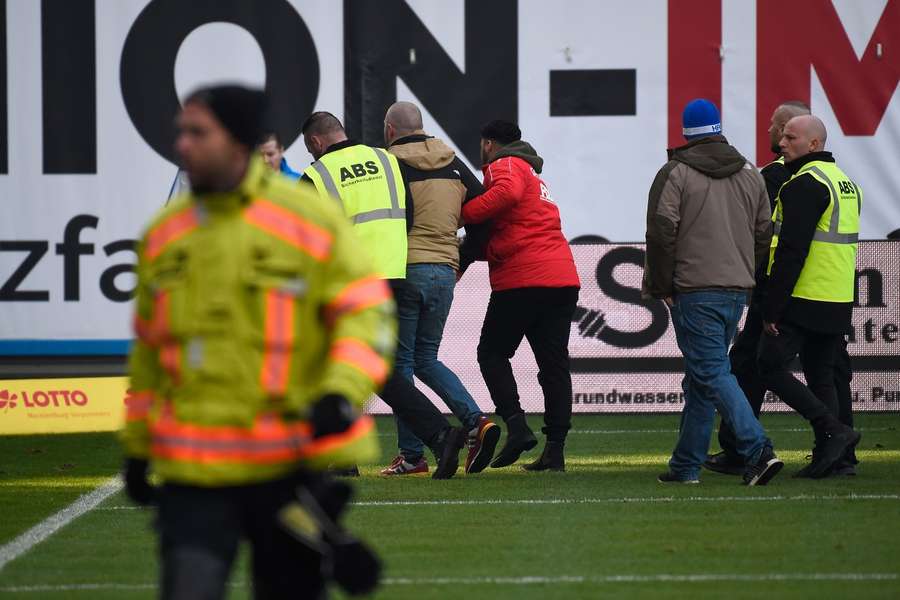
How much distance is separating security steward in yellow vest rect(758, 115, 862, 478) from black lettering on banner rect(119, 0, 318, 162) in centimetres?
578

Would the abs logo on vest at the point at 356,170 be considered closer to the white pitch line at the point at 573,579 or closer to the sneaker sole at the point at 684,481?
the sneaker sole at the point at 684,481

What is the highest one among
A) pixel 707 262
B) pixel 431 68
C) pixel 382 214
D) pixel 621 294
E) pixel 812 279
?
pixel 431 68

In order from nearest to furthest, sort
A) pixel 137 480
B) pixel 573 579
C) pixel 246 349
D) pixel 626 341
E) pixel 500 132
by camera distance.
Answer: pixel 246 349 < pixel 137 480 < pixel 573 579 < pixel 500 132 < pixel 626 341

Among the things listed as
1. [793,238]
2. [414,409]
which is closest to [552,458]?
[414,409]

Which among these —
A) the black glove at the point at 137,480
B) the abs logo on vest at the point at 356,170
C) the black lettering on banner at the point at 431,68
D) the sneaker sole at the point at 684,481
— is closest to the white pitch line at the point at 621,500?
the sneaker sole at the point at 684,481

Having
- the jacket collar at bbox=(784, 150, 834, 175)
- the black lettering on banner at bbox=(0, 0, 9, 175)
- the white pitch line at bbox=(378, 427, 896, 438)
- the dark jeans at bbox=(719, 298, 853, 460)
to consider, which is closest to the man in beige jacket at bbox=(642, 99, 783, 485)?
the jacket collar at bbox=(784, 150, 834, 175)

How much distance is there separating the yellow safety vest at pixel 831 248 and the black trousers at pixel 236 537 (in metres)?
5.58

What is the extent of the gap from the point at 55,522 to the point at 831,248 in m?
4.31

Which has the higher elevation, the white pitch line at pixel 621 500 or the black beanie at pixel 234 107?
the black beanie at pixel 234 107

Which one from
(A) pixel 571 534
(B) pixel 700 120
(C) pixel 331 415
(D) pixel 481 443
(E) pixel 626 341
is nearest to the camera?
(C) pixel 331 415

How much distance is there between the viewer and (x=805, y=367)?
9336 millimetres

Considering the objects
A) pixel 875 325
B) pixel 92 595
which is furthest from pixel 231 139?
pixel 875 325

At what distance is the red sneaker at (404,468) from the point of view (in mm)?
9430

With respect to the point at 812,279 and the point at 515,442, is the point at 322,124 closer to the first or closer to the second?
the point at 515,442
